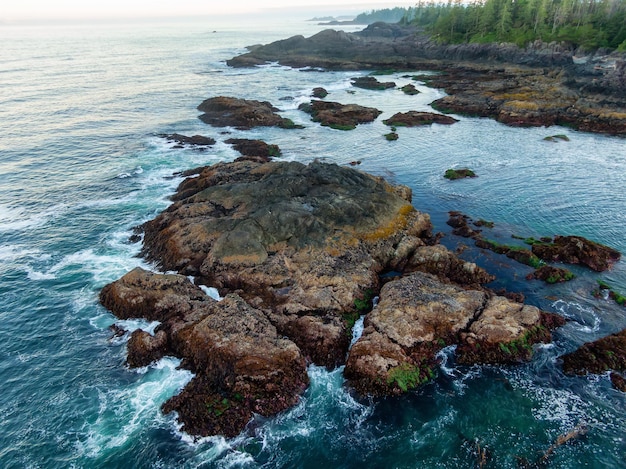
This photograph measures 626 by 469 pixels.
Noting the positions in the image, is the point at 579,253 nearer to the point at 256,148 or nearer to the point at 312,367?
the point at 312,367

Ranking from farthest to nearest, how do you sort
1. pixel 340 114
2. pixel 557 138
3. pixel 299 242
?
pixel 340 114 → pixel 557 138 → pixel 299 242

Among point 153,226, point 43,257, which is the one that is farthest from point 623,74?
point 43,257

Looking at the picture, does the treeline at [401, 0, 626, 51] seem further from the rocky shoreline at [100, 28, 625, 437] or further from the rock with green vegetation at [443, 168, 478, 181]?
the rocky shoreline at [100, 28, 625, 437]

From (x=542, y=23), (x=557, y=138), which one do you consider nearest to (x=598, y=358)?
(x=557, y=138)

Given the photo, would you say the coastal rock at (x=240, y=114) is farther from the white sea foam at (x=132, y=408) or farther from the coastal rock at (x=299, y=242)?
the white sea foam at (x=132, y=408)

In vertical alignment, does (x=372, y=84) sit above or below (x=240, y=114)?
above

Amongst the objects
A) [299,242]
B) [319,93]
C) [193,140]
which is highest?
[319,93]
